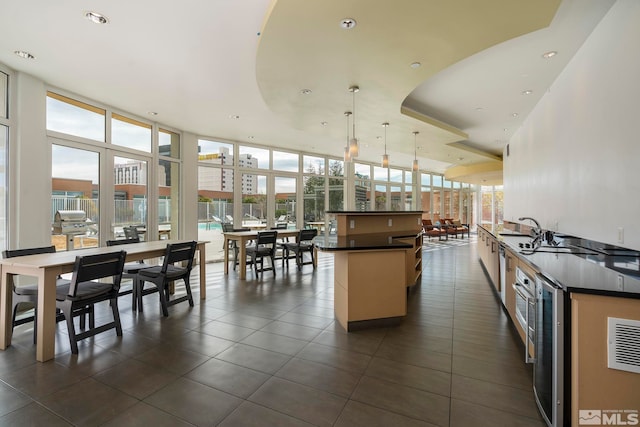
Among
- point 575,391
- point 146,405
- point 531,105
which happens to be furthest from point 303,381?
point 531,105

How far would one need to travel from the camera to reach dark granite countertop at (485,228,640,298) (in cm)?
154

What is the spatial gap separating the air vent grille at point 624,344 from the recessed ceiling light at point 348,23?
8.13 feet

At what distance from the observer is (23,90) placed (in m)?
3.85

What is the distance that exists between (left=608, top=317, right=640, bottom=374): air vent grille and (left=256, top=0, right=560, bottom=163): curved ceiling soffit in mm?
2033

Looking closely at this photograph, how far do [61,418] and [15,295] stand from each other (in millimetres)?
1782

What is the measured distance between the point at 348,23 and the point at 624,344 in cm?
262

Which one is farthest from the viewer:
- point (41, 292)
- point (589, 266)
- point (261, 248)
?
point (261, 248)

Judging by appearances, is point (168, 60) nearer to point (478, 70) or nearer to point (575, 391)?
point (478, 70)

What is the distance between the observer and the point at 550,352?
5.51ft

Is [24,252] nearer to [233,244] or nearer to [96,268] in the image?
[96,268]

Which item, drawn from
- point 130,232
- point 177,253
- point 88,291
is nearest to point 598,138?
point 177,253

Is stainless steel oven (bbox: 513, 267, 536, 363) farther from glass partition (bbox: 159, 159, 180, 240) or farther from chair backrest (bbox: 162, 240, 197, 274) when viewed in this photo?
glass partition (bbox: 159, 159, 180, 240)

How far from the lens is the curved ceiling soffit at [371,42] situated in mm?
2160

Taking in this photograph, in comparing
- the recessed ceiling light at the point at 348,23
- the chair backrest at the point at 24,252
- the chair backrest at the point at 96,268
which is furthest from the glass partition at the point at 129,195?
the recessed ceiling light at the point at 348,23
